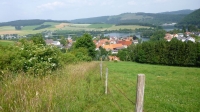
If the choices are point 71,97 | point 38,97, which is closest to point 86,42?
point 71,97

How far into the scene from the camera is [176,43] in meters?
44.9

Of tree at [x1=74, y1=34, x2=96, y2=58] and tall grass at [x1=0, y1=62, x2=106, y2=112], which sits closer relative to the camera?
tall grass at [x1=0, y1=62, x2=106, y2=112]

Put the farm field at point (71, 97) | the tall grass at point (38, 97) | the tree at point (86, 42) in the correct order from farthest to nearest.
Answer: the tree at point (86, 42) → the farm field at point (71, 97) → the tall grass at point (38, 97)

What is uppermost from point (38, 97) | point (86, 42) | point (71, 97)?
point (38, 97)

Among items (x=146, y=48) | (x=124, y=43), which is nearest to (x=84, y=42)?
(x=146, y=48)

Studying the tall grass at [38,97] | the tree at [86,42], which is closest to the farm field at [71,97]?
the tall grass at [38,97]

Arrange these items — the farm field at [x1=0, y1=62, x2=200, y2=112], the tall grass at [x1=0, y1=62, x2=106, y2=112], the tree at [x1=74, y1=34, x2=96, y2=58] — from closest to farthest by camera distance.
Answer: the tall grass at [x1=0, y1=62, x2=106, y2=112], the farm field at [x1=0, y1=62, x2=200, y2=112], the tree at [x1=74, y1=34, x2=96, y2=58]

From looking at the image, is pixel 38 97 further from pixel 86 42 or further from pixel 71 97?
pixel 86 42

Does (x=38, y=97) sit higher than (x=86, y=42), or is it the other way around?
(x=38, y=97)

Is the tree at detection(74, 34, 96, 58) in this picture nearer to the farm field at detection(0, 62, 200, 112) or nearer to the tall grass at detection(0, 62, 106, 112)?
the farm field at detection(0, 62, 200, 112)

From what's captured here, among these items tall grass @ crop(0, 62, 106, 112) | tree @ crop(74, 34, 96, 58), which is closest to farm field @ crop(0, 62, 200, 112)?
tall grass @ crop(0, 62, 106, 112)

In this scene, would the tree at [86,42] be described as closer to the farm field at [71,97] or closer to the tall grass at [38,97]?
the farm field at [71,97]

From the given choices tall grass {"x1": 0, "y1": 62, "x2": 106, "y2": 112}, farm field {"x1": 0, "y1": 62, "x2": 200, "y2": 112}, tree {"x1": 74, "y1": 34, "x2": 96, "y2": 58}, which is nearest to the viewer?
tall grass {"x1": 0, "y1": 62, "x2": 106, "y2": 112}

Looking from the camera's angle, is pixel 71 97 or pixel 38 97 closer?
pixel 38 97
